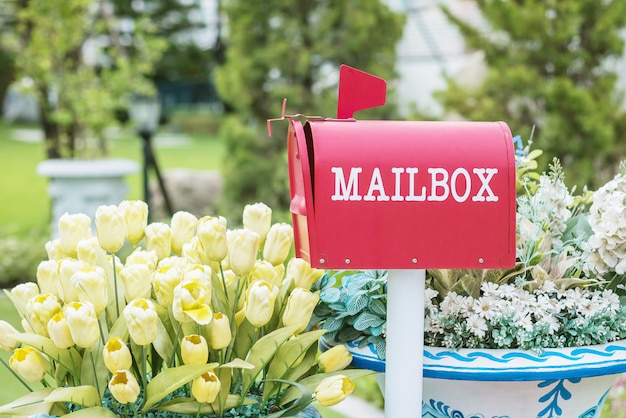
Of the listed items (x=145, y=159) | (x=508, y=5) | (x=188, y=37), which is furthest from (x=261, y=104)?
(x=188, y=37)

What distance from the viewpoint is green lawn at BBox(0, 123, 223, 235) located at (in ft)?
35.7

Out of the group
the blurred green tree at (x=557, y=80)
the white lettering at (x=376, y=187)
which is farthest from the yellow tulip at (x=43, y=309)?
the blurred green tree at (x=557, y=80)

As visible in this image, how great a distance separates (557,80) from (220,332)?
195 inches

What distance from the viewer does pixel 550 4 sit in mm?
5695

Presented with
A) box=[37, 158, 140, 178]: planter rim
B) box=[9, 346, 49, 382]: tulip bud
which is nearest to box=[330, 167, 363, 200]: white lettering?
box=[9, 346, 49, 382]: tulip bud

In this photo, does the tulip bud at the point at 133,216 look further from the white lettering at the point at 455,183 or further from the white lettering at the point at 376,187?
the white lettering at the point at 455,183

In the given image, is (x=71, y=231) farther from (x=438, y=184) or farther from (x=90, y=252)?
(x=438, y=184)

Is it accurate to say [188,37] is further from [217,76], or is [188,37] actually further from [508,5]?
[508,5]

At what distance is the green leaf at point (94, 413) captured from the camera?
1229mm

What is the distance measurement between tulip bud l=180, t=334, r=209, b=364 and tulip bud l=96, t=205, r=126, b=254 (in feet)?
0.84

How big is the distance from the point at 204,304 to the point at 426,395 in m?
0.52

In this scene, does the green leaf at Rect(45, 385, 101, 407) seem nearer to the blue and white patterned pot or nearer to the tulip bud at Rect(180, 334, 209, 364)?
the tulip bud at Rect(180, 334, 209, 364)

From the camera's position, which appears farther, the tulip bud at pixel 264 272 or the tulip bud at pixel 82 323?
the tulip bud at pixel 264 272

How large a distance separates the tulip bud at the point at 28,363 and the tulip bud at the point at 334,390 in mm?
473
